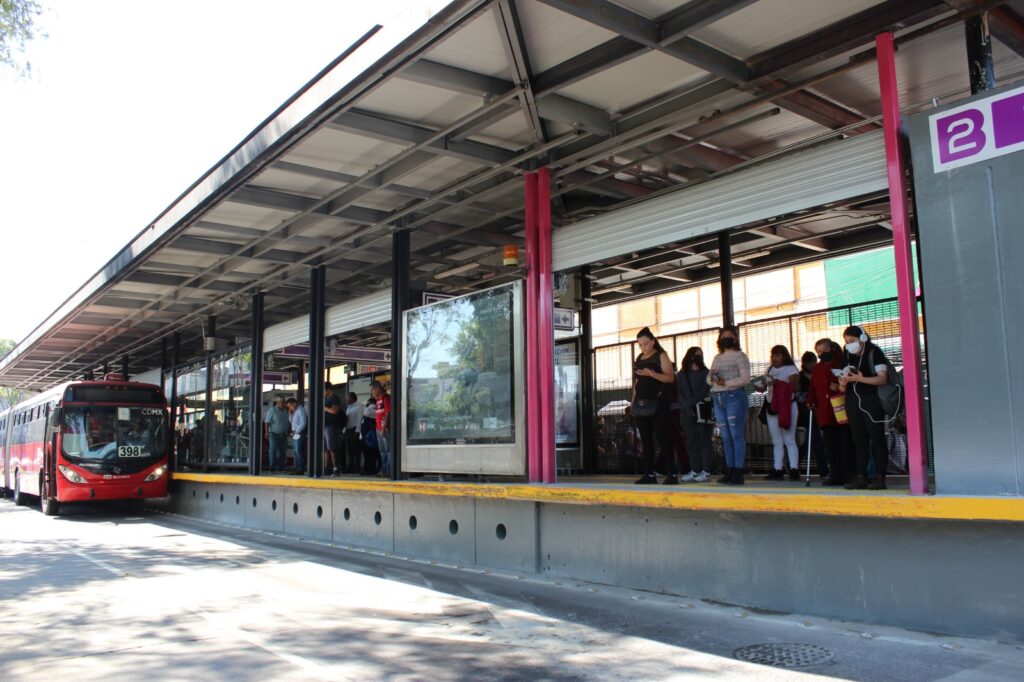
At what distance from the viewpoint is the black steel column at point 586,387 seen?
42.0ft

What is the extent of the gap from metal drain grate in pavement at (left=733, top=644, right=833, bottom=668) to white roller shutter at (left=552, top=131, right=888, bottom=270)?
3.72m

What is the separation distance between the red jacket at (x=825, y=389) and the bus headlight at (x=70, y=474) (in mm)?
15702

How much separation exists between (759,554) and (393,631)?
3120 millimetres

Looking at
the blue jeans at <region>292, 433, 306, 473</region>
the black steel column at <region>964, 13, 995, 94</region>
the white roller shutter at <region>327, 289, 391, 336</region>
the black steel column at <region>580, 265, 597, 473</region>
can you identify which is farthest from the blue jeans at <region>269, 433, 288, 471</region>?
the black steel column at <region>964, 13, 995, 94</region>

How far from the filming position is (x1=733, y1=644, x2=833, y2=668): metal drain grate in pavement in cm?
520

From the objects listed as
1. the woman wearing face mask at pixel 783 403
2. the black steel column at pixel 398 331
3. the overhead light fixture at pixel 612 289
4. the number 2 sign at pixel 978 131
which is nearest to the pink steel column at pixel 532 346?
the black steel column at pixel 398 331

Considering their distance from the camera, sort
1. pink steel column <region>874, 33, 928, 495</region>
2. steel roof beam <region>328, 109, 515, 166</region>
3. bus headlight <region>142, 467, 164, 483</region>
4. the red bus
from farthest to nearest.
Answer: bus headlight <region>142, 467, 164, 483</region> → the red bus → steel roof beam <region>328, 109, 515, 166</region> → pink steel column <region>874, 33, 928, 495</region>

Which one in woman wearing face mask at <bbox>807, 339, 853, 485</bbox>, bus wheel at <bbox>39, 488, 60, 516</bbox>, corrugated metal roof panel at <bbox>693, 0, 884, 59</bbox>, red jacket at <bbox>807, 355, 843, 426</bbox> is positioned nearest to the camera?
corrugated metal roof panel at <bbox>693, 0, 884, 59</bbox>

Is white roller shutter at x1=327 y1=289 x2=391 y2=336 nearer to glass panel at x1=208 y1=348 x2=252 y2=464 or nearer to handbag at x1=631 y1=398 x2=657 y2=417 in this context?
glass panel at x1=208 y1=348 x2=252 y2=464

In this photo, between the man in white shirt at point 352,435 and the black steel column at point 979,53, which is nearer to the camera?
the black steel column at point 979,53

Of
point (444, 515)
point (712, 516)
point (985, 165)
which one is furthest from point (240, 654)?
point (985, 165)

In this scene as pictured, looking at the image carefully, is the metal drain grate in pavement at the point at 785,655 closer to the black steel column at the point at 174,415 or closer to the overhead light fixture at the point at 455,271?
the overhead light fixture at the point at 455,271

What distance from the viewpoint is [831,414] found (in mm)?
7867

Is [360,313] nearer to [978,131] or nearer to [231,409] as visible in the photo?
[231,409]
